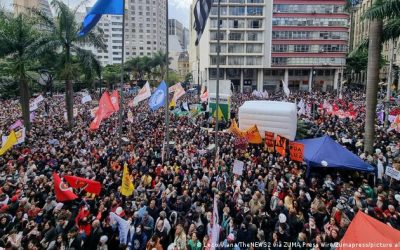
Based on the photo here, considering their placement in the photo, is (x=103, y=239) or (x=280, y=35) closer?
(x=103, y=239)

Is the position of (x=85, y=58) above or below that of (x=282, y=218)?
above

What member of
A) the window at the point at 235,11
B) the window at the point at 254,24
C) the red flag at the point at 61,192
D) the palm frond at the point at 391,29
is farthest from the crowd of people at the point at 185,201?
the window at the point at 254,24

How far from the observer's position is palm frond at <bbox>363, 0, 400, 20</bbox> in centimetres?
1257

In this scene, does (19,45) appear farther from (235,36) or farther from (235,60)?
(235,60)

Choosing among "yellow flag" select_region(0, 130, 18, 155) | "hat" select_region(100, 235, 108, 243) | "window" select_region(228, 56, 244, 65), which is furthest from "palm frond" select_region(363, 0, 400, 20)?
"window" select_region(228, 56, 244, 65)

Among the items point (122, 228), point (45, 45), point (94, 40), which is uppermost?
point (94, 40)

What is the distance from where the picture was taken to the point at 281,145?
15219mm

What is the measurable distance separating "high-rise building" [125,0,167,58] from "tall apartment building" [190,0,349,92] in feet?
233

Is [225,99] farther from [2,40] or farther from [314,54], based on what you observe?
[314,54]

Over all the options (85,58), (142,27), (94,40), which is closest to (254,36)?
(94,40)

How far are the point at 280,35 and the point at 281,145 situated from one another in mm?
57265

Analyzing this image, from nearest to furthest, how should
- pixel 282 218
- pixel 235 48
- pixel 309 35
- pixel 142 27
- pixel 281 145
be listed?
pixel 282 218
pixel 281 145
pixel 309 35
pixel 235 48
pixel 142 27

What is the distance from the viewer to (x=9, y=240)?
7883mm

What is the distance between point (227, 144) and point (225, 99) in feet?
7.86
